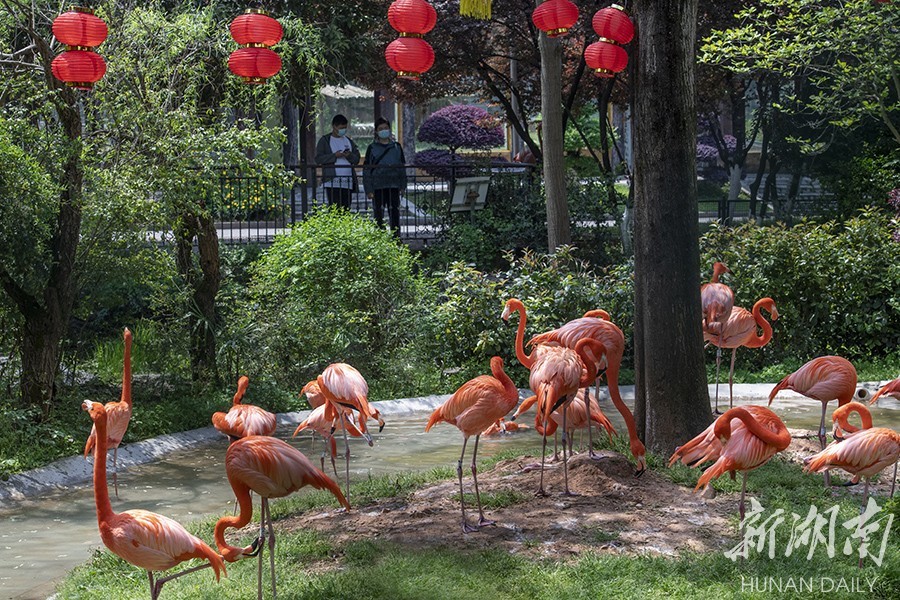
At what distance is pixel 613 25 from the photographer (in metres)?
10.3

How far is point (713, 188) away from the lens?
98.3ft

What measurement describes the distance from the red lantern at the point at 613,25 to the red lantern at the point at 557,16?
37.7 inches

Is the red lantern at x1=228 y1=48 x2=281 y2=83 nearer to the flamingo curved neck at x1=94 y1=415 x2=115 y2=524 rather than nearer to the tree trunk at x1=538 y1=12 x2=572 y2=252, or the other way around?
the flamingo curved neck at x1=94 y1=415 x2=115 y2=524

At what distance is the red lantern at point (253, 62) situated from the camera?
808 cm

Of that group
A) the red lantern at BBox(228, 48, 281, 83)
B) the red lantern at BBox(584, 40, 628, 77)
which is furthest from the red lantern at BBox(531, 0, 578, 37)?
the red lantern at BBox(228, 48, 281, 83)

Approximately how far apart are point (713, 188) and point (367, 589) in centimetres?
2689

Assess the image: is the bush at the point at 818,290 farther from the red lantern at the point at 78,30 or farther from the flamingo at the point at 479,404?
the red lantern at the point at 78,30

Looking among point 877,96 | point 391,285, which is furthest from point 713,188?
point 391,285

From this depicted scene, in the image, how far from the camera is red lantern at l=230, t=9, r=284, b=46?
25.7 feet

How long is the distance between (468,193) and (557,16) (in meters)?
7.04

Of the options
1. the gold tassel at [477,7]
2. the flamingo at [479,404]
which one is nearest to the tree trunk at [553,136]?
the gold tassel at [477,7]

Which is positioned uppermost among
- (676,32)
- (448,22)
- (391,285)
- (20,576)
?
(448,22)

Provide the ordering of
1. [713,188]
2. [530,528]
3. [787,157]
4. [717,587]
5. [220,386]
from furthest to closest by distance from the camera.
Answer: [713,188] < [787,157] < [220,386] < [530,528] < [717,587]

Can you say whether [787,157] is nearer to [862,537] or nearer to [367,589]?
[862,537]
